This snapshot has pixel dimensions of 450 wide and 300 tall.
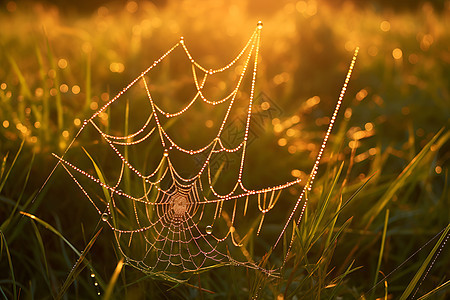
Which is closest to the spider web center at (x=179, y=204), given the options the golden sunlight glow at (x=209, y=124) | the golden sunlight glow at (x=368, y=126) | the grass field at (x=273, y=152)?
the grass field at (x=273, y=152)

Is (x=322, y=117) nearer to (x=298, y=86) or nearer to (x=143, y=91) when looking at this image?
(x=298, y=86)

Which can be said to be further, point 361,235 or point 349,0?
point 349,0

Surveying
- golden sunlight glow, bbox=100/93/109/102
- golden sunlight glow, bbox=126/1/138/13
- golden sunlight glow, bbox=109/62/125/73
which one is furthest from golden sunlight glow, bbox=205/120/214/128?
golden sunlight glow, bbox=126/1/138/13

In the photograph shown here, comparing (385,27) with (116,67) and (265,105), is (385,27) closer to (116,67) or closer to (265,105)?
(265,105)

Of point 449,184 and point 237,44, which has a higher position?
point 237,44

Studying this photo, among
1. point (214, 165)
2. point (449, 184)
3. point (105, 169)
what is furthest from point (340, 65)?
point (105, 169)

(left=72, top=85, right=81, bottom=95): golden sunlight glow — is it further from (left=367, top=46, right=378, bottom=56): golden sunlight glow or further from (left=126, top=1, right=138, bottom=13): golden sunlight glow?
(left=367, top=46, right=378, bottom=56): golden sunlight glow

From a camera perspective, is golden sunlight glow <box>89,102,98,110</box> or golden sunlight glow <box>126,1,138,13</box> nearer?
golden sunlight glow <box>89,102,98,110</box>
